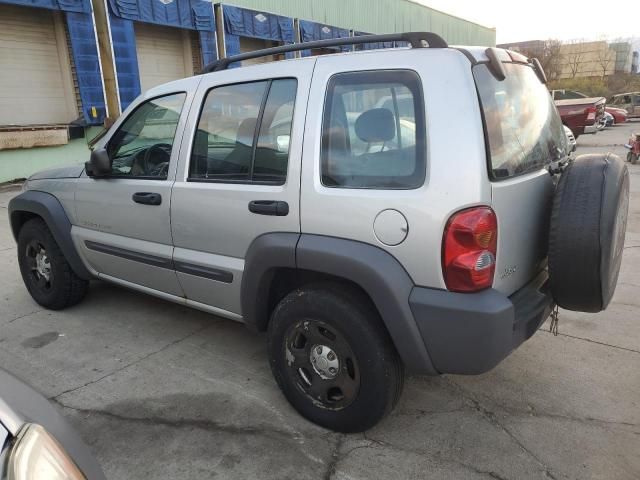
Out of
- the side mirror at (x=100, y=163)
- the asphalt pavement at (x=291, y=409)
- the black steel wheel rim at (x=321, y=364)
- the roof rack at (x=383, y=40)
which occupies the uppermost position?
the roof rack at (x=383, y=40)

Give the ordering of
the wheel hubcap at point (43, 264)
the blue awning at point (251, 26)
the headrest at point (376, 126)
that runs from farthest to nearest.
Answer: the blue awning at point (251, 26) < the wheel hubcap at point (43, 264) < the headrest at point (376, 126)

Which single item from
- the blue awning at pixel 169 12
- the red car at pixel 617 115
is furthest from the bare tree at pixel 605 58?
the blue awning at pixel 169 12

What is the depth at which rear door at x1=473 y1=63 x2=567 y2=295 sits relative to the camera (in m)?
2.21

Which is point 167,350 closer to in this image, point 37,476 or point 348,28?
point 37,476

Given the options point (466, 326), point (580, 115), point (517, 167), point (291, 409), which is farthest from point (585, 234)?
point (580, 115)

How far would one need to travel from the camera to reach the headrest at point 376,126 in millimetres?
2336

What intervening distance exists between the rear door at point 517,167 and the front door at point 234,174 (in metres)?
0.93

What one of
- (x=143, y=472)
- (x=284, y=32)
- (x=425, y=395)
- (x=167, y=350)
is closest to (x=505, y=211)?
(x=425, y=395)

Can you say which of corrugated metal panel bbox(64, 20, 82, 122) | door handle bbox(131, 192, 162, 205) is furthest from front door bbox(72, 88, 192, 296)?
corrugated metal panel bbox(64, 20, 82, 122)

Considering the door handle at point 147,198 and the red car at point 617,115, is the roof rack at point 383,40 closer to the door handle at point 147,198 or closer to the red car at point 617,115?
the door handle at point 147,198

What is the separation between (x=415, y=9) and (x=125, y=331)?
80.3 ft

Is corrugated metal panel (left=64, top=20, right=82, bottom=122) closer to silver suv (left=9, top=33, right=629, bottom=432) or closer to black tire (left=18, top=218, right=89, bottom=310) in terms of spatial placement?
black tire (left=18, top=218, right=89, bottom=310)

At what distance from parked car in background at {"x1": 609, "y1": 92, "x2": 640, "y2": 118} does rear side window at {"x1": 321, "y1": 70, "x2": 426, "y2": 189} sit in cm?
3335

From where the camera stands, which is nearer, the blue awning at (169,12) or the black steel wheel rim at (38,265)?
the black steel wheel rim at (38,265)
